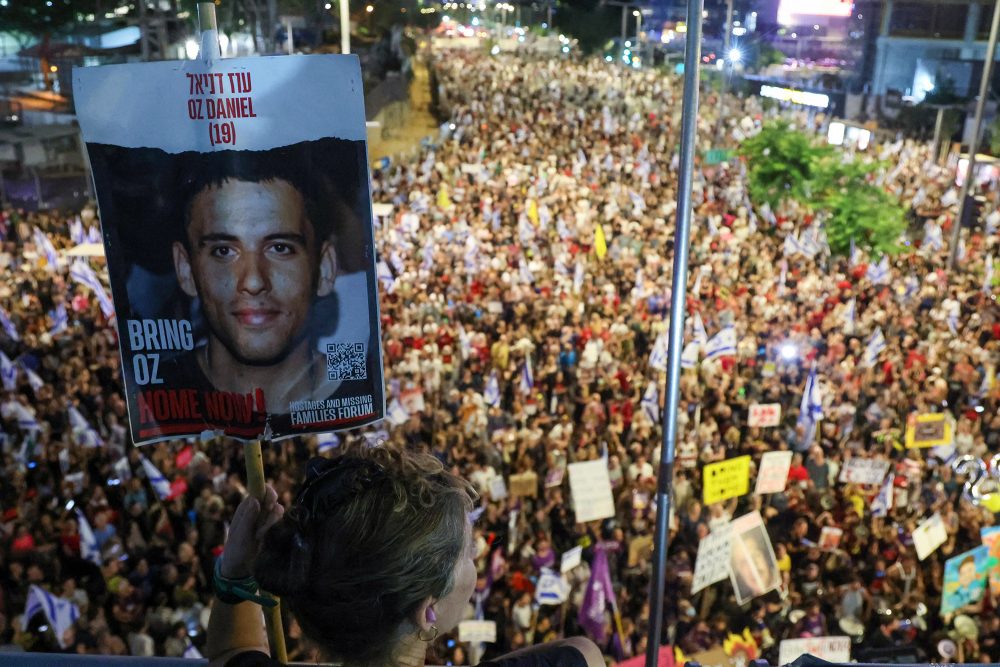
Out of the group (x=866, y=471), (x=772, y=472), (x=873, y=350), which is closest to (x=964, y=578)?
(x=866, y=471)

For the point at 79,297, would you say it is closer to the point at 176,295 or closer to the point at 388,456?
the point at 176,295

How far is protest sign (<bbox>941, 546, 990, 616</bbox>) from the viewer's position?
668cm

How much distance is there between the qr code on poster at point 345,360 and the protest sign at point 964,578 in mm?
5842

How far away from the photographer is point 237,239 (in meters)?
2.26

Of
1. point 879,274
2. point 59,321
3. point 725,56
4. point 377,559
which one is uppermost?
point 377,559

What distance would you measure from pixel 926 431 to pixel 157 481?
6878 millimetres

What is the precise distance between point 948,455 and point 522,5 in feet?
219

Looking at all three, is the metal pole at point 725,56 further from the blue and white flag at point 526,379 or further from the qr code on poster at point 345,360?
the qr code on poster at point 345,360

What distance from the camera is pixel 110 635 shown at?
19.8 feet

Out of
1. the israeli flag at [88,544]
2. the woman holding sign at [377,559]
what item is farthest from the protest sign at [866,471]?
the woman holding sign at [377,559]

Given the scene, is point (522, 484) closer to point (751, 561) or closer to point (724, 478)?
point (724, 478)

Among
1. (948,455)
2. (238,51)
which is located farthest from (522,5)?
(948,455)

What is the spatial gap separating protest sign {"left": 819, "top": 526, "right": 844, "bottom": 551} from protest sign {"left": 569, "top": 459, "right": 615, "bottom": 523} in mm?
1689

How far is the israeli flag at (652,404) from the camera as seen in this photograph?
9.22 meters
